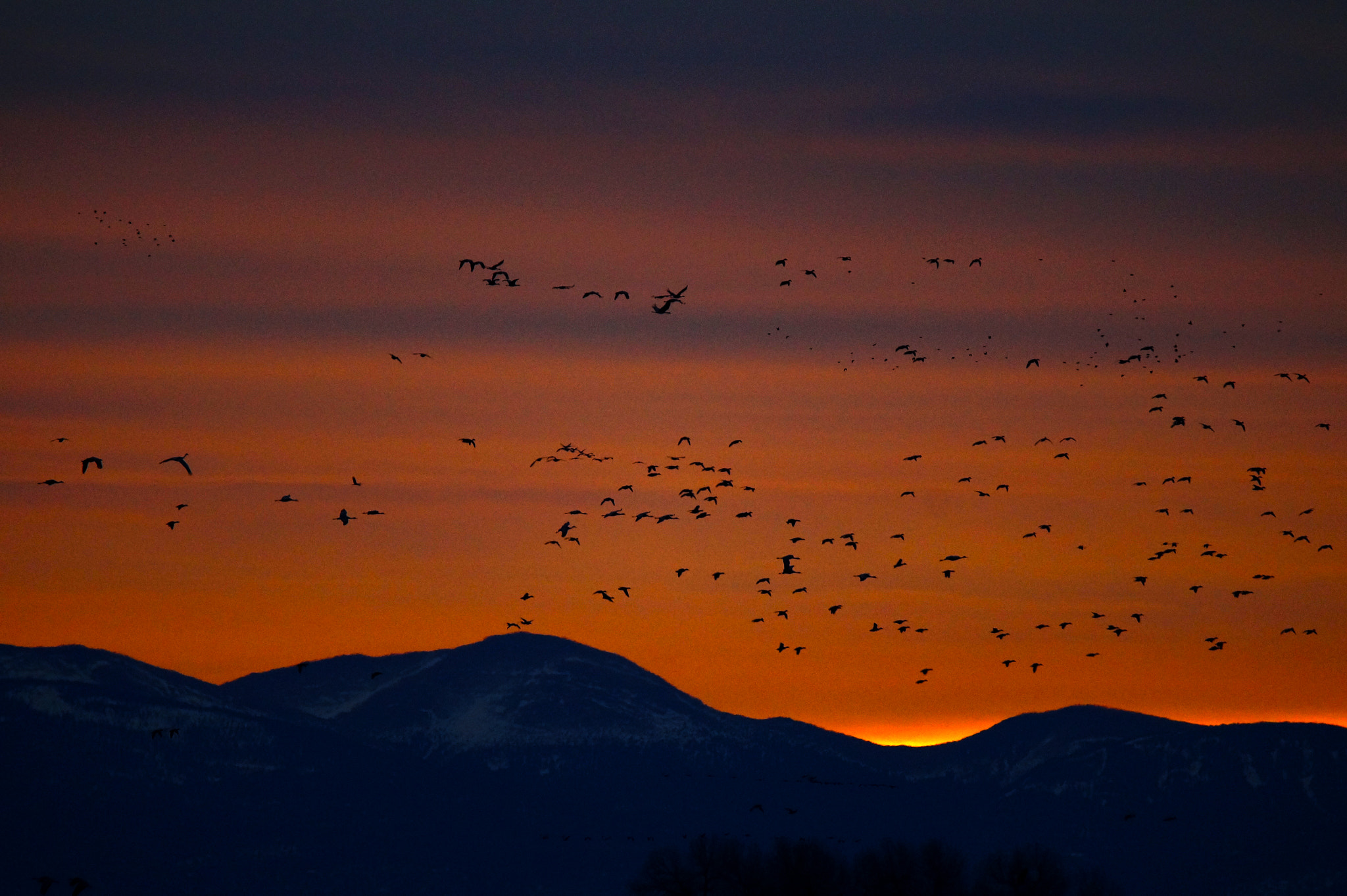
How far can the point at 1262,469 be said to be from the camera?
97.4 metres

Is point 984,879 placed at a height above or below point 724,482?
below

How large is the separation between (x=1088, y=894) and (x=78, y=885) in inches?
4058

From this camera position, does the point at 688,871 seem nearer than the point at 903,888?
No

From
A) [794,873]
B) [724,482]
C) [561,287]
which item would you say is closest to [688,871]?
[794,873]

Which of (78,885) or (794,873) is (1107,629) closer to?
(794,873)

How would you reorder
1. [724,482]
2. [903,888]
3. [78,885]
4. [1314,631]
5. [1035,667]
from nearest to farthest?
[78,885] → [1314,631] → [1035,667] → [724,482] → [903,888]

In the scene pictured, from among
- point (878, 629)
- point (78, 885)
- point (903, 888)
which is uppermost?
point (878, 629)

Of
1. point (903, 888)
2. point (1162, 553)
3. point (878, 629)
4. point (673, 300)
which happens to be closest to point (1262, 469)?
point (1162, 553)

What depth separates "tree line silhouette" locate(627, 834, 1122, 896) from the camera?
139 metres

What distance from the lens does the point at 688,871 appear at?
484 feet

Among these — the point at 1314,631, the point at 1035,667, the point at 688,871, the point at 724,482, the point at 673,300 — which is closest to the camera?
the point at 673,300

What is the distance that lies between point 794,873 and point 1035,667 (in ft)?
151

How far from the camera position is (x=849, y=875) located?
144875mm

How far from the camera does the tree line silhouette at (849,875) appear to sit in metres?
139
